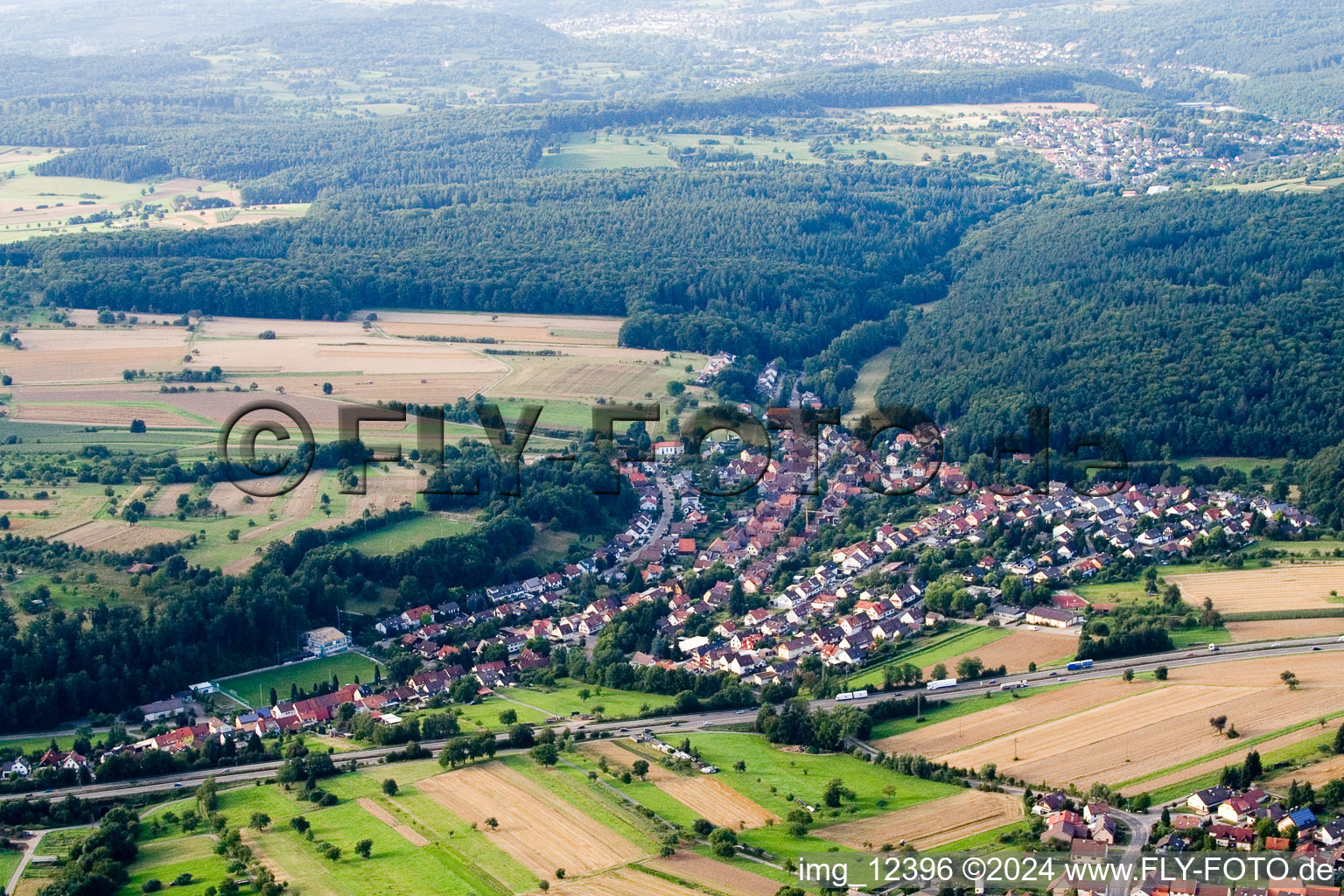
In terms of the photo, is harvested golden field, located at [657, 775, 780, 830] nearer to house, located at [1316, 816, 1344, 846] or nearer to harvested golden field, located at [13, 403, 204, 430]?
house, located at [1316, 816, 1344, 846]

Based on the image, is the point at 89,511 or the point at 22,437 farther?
the point at 22,437

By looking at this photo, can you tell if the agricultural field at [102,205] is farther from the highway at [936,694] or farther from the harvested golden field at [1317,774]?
the harvested golden field at [1317,774]

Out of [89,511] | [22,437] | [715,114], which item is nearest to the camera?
[89,511]

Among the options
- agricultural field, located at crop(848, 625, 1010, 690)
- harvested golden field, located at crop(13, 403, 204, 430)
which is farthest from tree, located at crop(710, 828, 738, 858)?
harvested golden field, located at crop(13, 403, 204, 430)

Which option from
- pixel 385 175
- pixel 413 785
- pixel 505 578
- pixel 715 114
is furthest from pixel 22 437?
pixel 715 114

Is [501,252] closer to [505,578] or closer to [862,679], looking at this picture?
[505,578]

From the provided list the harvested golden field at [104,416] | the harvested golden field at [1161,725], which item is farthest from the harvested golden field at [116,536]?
the harvested golden field at [1161,725]
